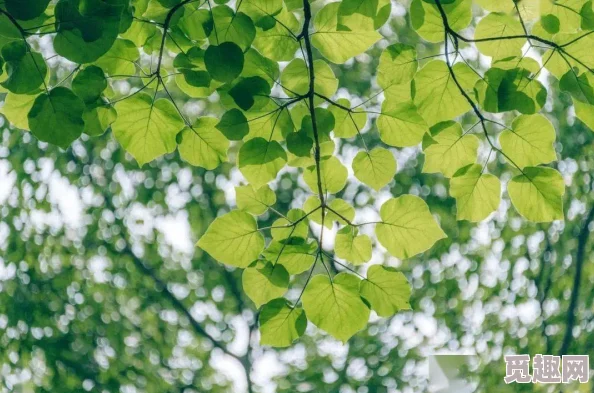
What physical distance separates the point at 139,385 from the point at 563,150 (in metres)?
3.92

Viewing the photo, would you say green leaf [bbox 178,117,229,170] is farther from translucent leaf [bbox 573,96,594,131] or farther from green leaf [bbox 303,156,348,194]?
translucent leaf [bbox 573,96,594,131]

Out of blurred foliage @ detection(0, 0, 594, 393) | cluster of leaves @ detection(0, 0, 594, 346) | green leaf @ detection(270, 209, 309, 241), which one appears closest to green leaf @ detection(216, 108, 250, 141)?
cluster of leaves @ detection(0, 0, 594, 346)

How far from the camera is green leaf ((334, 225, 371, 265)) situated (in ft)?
2.11

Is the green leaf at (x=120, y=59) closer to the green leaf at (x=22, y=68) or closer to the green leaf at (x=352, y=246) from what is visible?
the green leaf at (x=22, y=68)

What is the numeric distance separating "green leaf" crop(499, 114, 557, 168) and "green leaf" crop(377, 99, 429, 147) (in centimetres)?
8

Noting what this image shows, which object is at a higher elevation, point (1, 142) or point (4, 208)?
point (1, 142)

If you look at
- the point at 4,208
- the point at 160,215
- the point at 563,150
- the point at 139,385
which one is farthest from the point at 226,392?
the point at 563,150

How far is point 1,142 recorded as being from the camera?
15.9 feet

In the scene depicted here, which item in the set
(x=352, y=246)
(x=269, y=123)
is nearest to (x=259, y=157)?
(x=269, y=123)

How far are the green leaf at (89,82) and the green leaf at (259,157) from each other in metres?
0.15

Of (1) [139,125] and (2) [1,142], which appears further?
(2) [1,142]

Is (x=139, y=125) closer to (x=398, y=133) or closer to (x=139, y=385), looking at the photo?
(x=398, y=133)

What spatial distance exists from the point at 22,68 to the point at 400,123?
0.36 m

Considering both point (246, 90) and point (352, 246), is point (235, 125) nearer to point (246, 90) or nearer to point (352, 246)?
point (246, 90)
